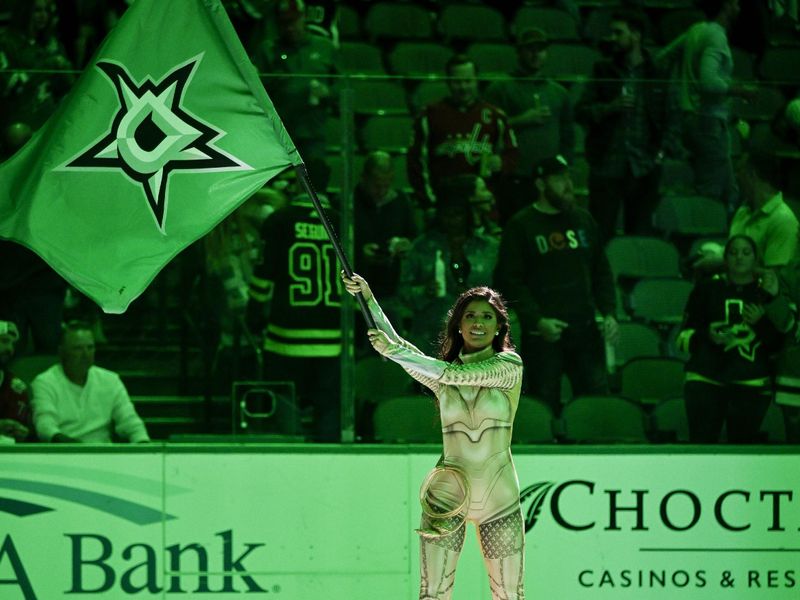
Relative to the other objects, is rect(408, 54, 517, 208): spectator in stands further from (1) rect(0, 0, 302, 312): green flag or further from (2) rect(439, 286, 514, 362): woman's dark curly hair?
(1) rect(0, 0, 302, 312): green flag

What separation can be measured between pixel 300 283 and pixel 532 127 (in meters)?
1.55

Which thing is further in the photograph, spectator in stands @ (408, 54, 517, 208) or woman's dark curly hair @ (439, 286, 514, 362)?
spectator in stands @ (408, 54, 517, 208)

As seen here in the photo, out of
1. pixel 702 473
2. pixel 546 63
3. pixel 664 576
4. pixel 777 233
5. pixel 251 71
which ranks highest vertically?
pixel 546 63

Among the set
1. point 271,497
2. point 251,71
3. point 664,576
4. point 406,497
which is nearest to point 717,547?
point 664,576

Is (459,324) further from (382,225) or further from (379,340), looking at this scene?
(382,225)

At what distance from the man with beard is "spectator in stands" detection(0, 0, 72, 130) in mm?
2593

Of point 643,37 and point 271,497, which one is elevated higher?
point 643,37

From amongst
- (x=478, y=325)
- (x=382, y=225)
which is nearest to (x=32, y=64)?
(x=382, y=225)

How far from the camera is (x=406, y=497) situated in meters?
8.64

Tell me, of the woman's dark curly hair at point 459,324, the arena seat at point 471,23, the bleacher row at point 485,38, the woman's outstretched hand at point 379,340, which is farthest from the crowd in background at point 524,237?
the arena seat at point 471,23

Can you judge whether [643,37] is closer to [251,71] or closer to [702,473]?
[702,473]

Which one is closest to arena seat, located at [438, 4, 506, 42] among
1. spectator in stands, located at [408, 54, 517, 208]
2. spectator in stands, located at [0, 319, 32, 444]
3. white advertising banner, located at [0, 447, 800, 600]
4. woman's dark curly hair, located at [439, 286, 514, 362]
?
spectator in stands, located at [408, 54, 517, 208]

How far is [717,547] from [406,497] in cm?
174

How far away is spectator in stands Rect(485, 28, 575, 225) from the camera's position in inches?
344
